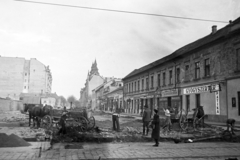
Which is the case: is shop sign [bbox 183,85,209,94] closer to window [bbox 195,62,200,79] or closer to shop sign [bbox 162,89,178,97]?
window [bbox 195,62,200,79]

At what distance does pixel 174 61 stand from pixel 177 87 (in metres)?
3.48

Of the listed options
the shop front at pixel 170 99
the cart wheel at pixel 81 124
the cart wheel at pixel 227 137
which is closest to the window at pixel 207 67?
the shop front at pixel 170 99

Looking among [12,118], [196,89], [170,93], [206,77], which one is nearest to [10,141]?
[12,118]

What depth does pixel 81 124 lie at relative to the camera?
1330cm

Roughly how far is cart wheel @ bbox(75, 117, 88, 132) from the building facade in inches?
323

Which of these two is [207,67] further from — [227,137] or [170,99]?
[227,137]

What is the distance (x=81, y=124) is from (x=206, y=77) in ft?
52.9

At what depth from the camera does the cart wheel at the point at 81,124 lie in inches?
508

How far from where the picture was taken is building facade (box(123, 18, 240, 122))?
20922 millimetres

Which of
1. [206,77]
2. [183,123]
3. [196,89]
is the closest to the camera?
[183,123]

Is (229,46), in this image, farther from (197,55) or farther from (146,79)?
(146,79)

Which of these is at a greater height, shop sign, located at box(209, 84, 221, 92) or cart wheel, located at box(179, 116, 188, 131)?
shop sign, located at box(209, 84, 221, 92)

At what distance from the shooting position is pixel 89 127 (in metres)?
13.5

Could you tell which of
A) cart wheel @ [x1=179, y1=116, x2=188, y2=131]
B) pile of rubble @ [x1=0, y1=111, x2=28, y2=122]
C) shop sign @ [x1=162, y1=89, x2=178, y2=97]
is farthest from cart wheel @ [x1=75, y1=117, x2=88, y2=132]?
shop sign @ [x1=162, y1=89, x2=178, y2=97]
